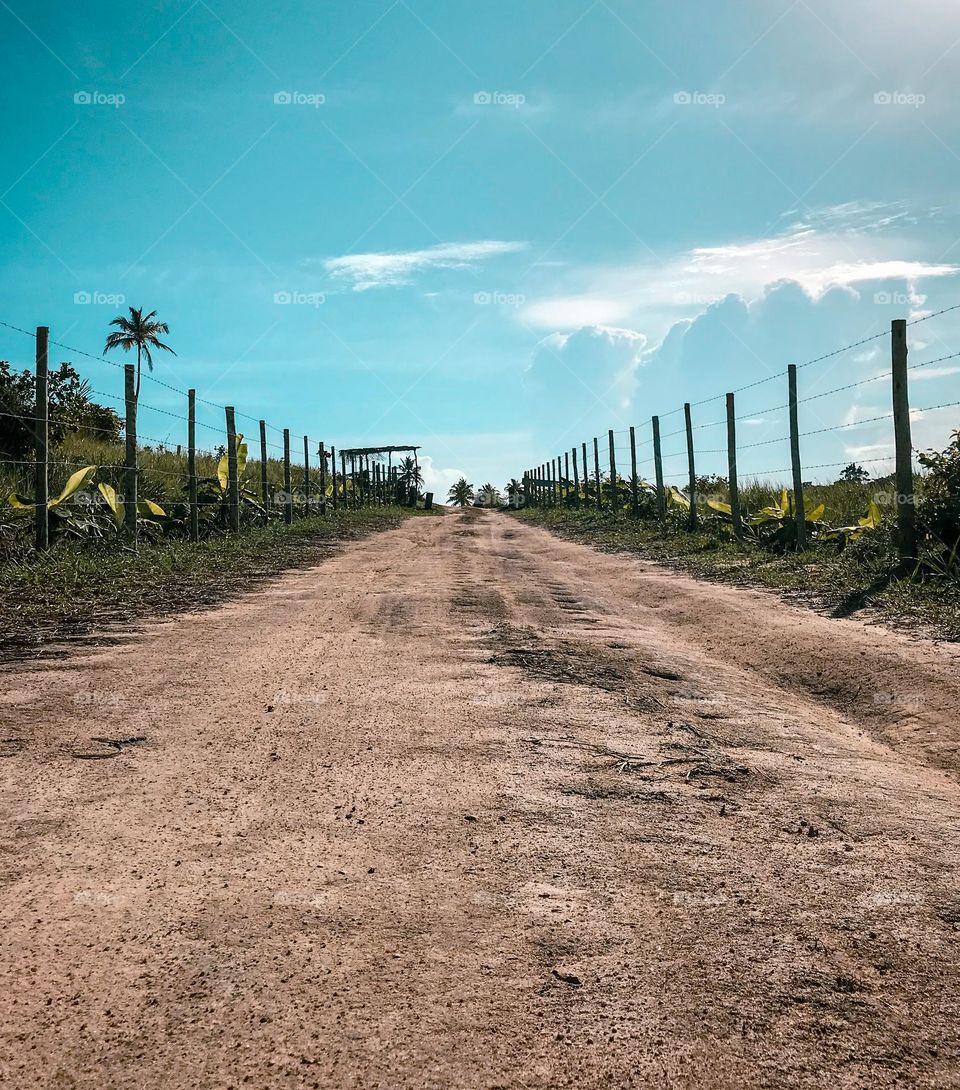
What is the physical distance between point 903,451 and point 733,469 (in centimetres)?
428

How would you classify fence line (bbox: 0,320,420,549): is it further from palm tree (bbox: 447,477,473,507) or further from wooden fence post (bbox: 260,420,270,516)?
palm tree (bbox: 447,477,473,507)

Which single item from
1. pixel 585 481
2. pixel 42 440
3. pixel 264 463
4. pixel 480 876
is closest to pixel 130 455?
pixel 42 440

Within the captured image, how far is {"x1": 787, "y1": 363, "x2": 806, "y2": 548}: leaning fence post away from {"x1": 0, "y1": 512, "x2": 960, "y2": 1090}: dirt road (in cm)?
560

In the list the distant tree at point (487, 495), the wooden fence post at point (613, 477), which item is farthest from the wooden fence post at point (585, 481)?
the distant tree at point (487, 495)

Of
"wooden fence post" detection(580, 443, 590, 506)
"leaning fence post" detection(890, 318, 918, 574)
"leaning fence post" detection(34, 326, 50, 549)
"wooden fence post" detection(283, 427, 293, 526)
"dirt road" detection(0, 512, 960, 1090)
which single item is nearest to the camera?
"dirt road" detection(0, 512, 960, 1090)

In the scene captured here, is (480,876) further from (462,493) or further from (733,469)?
(462,493)

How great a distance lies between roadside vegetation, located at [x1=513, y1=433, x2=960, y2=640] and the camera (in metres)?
6.19

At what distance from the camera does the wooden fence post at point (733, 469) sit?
11.5 m

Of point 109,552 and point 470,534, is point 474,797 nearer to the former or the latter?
point 109,552

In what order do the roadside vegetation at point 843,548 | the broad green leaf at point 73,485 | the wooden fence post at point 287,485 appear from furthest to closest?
the wooden fence post at point 287,485
the broad green leaf at point 73,485
the roadside vegetation at point 843,548

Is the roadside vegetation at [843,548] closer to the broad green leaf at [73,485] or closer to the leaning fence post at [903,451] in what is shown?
the leaning fence post at [903,451]

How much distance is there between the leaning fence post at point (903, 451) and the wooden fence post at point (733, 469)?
3.94m

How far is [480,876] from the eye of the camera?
6.87 ft

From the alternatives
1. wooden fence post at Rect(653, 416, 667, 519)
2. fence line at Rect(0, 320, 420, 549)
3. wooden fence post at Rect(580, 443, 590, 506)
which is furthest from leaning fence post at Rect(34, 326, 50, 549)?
wooden fence post at Rect(580, 443, 590, 506)
